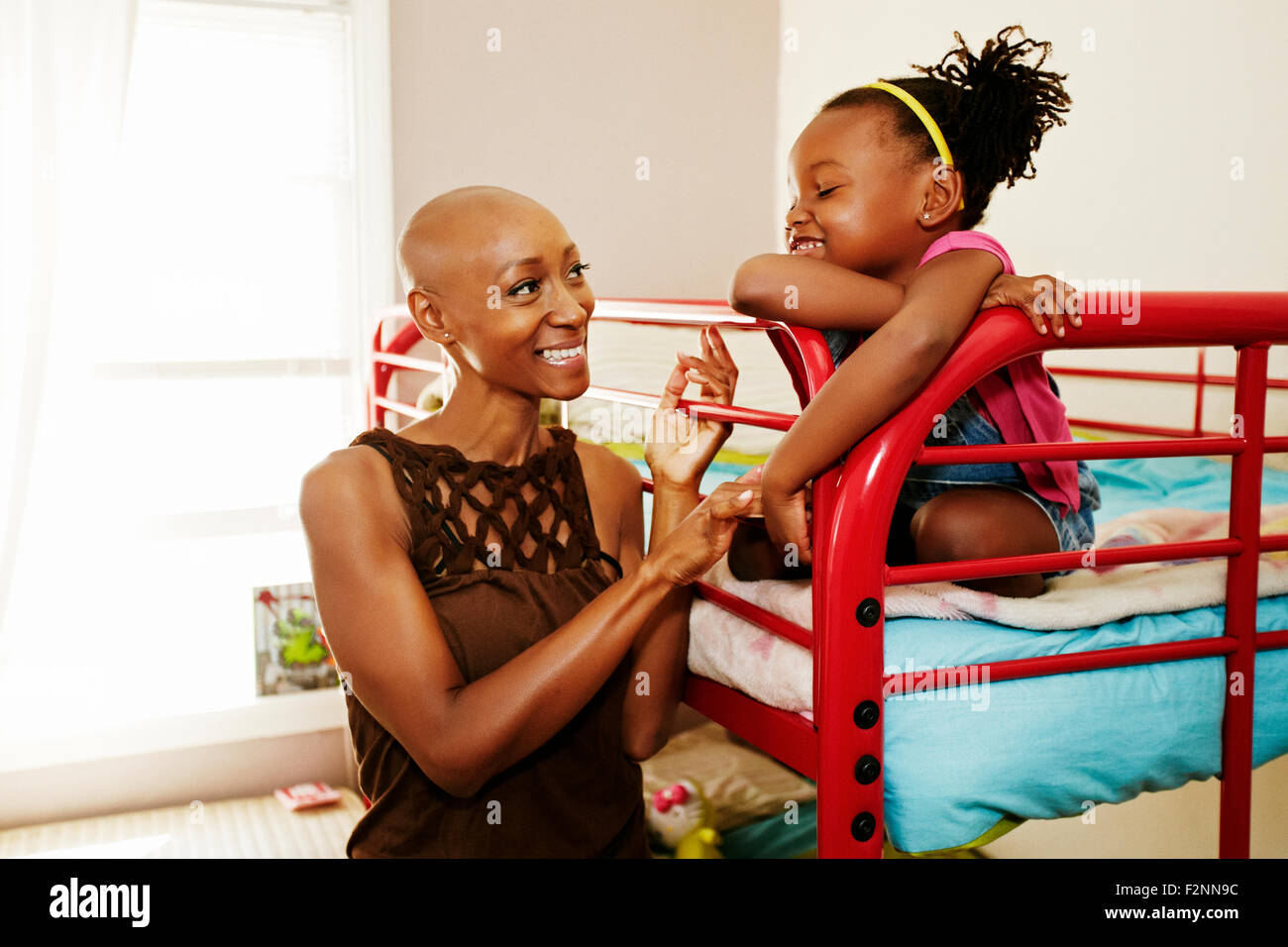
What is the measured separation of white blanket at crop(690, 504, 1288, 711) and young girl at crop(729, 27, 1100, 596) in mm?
47

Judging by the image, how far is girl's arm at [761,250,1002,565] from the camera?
102 centimetres

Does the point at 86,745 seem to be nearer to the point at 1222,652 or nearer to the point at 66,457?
the point at 66,457

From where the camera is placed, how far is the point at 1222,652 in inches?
49.1

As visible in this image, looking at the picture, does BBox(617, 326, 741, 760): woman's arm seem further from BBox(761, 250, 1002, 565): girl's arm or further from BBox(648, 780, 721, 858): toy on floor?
BBox(648, 780, 721, 858): toy on floor

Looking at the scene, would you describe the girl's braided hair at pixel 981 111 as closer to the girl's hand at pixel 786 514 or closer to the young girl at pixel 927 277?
the young girl at pixel 927 277

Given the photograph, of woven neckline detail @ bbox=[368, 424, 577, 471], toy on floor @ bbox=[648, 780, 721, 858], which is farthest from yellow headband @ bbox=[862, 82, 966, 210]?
toy on floor @ bbox=[648, 780, 721, 858]

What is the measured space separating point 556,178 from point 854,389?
7.79ft

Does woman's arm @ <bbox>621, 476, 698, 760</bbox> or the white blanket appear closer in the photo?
the white blanket

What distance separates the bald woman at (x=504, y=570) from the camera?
1193 mm

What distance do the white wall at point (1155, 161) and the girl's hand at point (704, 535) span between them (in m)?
1.37

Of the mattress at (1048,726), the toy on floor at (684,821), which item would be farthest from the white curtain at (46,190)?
the mattress at (1048,726)

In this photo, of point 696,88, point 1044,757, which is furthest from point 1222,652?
point 696,88

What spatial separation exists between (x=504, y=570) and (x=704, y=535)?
0.86ft

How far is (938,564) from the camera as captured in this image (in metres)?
1.12
